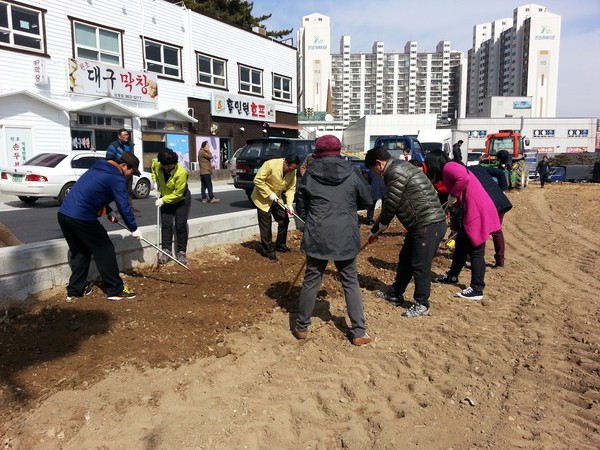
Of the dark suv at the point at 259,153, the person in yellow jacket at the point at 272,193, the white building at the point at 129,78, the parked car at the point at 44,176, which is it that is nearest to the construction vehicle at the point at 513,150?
the dark suv at the point at 259,153

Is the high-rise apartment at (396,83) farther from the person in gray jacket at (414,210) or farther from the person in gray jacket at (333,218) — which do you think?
the person in gray jacket at (333,218)

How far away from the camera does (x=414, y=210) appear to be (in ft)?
15.2

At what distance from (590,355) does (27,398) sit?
4.43m

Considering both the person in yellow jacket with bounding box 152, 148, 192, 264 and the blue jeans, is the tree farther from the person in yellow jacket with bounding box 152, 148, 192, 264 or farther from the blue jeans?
the blue jeans

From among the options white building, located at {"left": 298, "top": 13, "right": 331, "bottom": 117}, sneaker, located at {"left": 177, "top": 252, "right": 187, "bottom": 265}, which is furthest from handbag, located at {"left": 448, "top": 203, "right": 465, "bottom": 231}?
white building, located at {"left": 298, "top": 13, "right": 331, "bottom": 117}

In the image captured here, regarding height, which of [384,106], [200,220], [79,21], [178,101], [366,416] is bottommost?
[366,416]

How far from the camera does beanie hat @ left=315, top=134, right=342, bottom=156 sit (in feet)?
12.9

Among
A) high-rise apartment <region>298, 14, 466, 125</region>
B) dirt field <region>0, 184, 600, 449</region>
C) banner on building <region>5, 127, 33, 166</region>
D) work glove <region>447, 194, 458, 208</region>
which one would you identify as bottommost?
dirt field <region>0, 184, 600, 449</region>

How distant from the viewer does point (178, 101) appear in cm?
2128

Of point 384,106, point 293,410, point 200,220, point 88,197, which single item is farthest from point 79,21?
point 384,106

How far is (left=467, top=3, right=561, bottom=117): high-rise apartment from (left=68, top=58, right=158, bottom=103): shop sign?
92.1 metres

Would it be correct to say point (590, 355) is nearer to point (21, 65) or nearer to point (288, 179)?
point (288, 179)

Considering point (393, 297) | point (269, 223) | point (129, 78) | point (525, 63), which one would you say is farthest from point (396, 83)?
point (393, 297)

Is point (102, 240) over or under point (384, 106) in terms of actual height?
under
